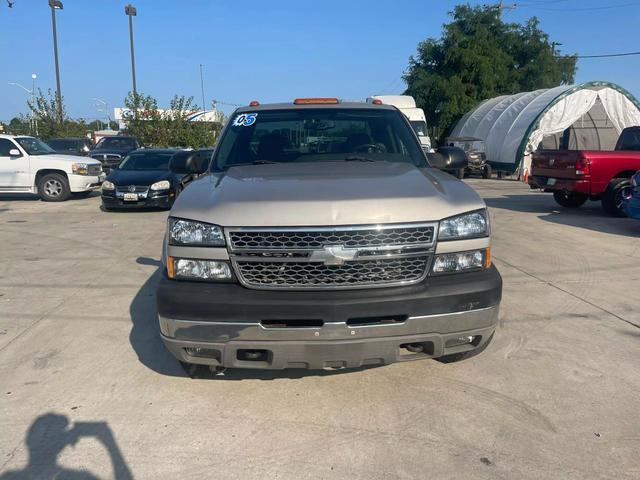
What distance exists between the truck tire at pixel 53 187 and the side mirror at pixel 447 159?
13.0 m

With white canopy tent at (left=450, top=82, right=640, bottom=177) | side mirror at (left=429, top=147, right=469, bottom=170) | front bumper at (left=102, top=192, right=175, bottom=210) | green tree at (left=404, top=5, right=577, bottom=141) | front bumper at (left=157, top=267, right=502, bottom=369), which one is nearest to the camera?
front bumper at (left=157, top=267, right=502, bottom=369)

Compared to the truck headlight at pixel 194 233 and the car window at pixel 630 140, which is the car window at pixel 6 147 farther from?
the car window at pixel 630 140

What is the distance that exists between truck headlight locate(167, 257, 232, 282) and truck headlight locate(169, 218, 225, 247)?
0.10m

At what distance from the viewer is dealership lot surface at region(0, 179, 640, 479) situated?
296 cm

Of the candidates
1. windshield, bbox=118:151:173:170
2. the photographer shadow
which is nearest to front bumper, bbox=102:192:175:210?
windshield, bbox=118:151:173:170

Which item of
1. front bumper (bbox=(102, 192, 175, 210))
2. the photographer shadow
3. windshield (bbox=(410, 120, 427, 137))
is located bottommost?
the photographer shadow

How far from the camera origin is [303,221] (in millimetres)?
3109

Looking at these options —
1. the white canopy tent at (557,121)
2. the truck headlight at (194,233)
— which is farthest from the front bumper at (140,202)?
the white canopy tent at (557,121)

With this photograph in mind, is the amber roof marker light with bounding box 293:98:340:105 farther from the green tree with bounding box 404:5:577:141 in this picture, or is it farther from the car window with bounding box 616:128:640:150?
the green tree with bounding box 404:5:577:141

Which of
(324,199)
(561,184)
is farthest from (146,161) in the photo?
(324,199)

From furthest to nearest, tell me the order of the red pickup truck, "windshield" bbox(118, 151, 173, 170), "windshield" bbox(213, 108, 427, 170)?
"windshield" bbox(118, 151, 173, 170)
the red pickup truck
"windshield" bbox(213, 108, 427, 170)

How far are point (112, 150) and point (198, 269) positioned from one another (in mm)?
20361

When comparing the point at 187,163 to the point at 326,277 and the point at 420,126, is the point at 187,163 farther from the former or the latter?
the point at 420,126

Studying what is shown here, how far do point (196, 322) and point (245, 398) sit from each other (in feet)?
2.58
